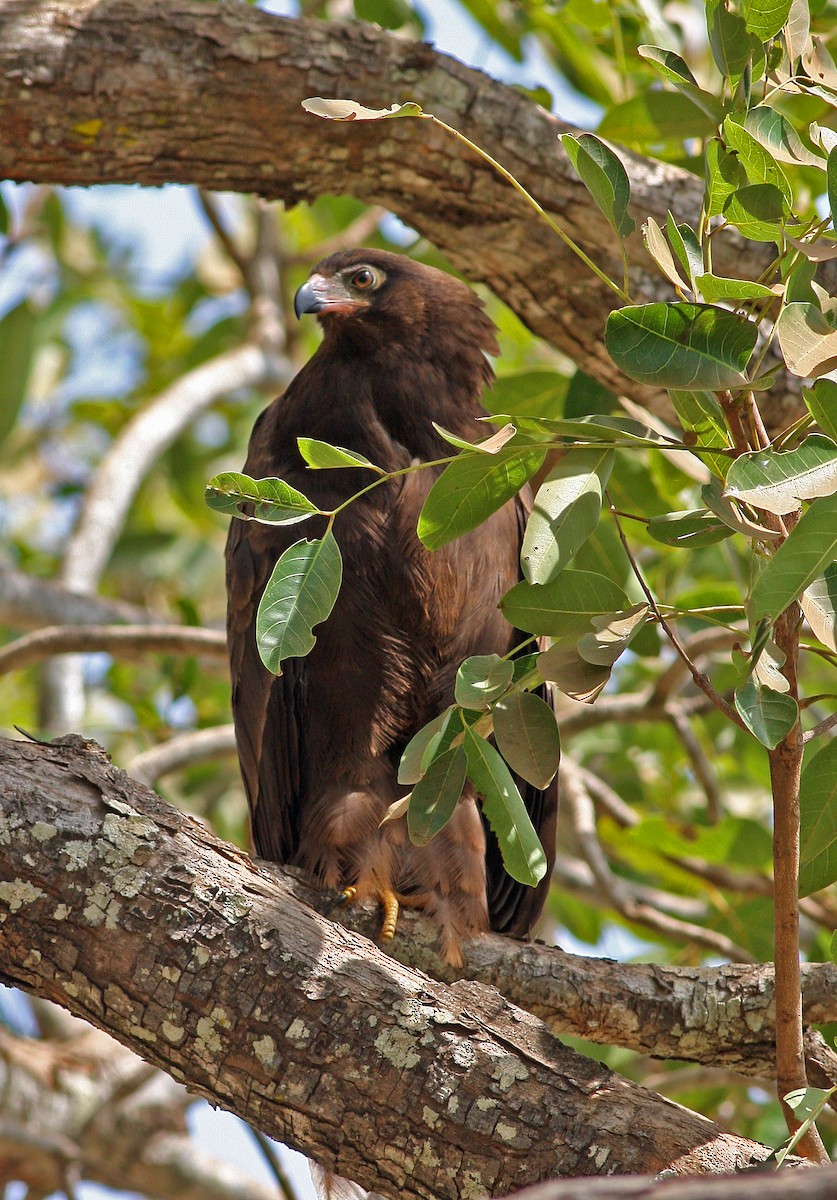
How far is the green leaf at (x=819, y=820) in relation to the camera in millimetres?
2107

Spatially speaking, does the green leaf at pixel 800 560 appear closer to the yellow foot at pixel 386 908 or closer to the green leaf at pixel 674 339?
the green leaf at pixel 674 339

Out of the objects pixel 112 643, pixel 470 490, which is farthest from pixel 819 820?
pixel 112 643

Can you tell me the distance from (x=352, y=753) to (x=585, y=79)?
93.7 inches

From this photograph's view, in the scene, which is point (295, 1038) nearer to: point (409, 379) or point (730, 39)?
point (730, 39)

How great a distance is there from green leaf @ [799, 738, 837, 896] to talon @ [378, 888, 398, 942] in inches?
45.7

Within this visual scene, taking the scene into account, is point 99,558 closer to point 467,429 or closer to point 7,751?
point 467,429

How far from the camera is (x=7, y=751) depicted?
7.32ft

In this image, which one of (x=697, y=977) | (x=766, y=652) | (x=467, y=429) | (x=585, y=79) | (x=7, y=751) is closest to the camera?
(x=766, y=652)

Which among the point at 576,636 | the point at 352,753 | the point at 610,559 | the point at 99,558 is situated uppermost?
the point at 576,636

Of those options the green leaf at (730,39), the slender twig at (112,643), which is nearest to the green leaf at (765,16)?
the green leaf at (730,39)

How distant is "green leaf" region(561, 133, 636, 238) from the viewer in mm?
1917

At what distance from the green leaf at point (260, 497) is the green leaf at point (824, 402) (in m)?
0.74

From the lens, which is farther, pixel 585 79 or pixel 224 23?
pixel 585 79

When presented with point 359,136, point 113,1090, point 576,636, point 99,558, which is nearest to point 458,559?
point 359,136
